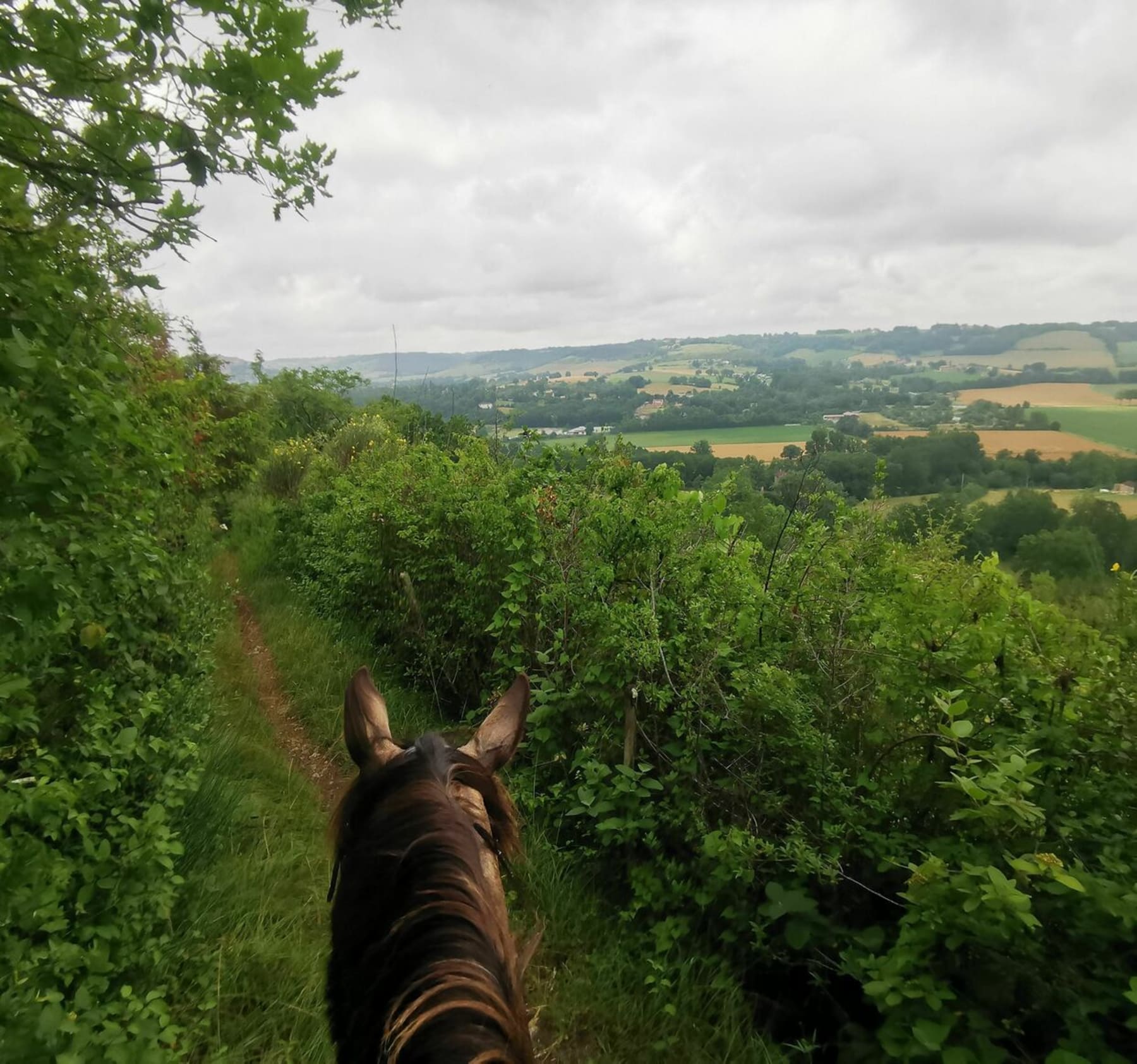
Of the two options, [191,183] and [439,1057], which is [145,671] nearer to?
[191,183]

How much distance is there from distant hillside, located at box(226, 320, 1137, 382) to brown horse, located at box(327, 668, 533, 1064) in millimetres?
17386

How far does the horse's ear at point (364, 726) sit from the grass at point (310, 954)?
77 centimetres

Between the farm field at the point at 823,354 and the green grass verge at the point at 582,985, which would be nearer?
the green grass verge at the point at 582,985

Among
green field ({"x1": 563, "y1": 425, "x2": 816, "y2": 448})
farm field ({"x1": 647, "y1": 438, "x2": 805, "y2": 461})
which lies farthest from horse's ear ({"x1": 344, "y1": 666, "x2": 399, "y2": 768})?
green field ({"x1": 563, "y1": 425, "x2": 816, "y2": 448})

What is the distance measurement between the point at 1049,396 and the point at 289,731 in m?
41.2

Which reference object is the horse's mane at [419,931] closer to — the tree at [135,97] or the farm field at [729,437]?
the tree at [135,97]

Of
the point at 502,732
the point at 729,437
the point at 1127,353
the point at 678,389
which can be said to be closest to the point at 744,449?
the point at 729,437

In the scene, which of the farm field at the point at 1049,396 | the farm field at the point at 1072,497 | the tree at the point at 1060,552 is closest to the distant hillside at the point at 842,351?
the farm field at the point at 1049,396

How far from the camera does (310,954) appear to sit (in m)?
2.68

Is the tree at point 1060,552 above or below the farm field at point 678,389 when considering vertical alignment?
below

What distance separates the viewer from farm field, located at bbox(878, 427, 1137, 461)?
18.8 metres

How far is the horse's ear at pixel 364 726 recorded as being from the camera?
74.0 inches

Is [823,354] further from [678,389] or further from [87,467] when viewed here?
[87,467]

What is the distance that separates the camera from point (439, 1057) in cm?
108
